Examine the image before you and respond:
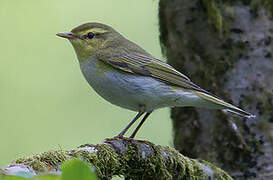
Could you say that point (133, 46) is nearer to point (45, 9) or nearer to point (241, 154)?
point (241, 154)

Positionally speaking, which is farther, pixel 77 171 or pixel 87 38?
pixel 87 38

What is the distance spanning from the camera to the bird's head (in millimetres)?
3846

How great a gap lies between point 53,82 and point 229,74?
3.50 meters

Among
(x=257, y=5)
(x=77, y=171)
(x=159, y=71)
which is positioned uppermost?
(x=257, y=5)

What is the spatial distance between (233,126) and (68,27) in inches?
154

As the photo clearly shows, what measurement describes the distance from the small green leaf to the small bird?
2508 millimetres

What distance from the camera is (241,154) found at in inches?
144

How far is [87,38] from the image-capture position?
3.95 metres

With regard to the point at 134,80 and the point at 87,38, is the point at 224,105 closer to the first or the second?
the point at 134,80

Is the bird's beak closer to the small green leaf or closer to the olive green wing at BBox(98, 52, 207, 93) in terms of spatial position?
the olive green wing at BBox(98, 52, 207, 93)

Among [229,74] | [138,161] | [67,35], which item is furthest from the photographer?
[67,35]

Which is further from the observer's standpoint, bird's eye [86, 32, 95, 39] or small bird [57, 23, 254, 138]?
bird's eye [86, 32, 95, 39]

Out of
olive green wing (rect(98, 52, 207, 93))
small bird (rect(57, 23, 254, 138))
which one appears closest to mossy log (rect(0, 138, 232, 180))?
small bird (rect(57, 23, 254, 138))

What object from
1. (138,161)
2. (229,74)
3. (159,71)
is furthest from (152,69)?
(138,161)
